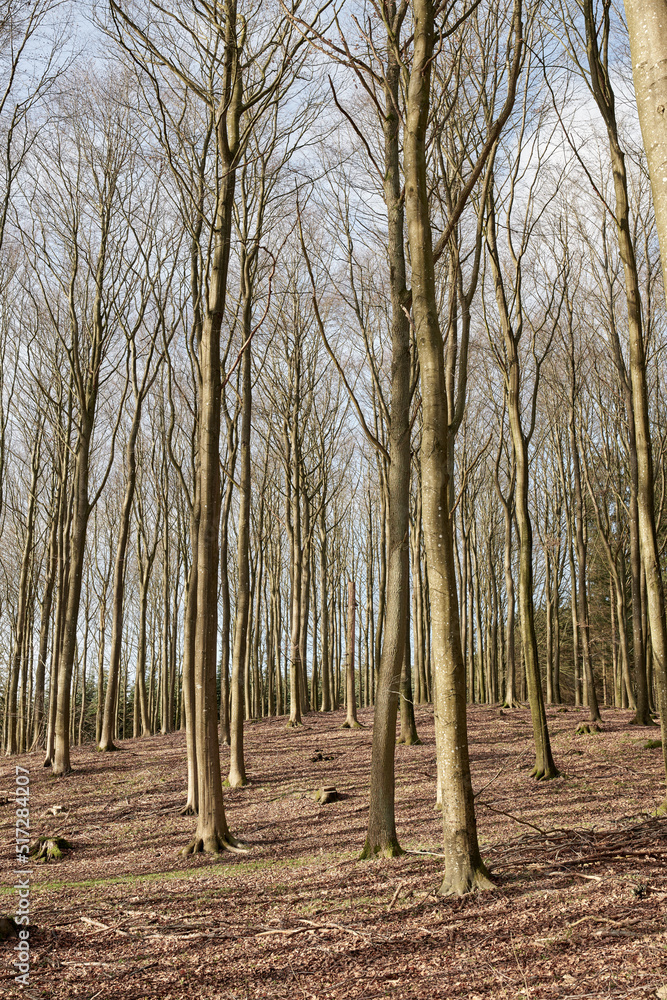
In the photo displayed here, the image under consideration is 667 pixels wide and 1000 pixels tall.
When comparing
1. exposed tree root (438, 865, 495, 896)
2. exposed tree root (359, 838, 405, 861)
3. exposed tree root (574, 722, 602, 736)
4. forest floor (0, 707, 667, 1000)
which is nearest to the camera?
forest floor (0, 707, 667, 1000)

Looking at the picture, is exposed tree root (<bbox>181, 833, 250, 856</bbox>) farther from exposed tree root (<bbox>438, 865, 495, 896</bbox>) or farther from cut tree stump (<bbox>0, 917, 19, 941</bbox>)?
exposed tree root (<bbox>438, 865, 495, 896</bbox>)

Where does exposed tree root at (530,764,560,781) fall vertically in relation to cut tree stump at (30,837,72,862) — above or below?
above

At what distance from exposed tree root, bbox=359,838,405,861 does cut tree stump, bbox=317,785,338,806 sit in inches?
120

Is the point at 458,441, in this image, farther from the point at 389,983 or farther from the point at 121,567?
the point at 389,983

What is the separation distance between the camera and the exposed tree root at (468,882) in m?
4.36

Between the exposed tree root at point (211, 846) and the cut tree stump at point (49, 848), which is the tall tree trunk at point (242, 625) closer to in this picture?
the cut tree stump at point (49, 848)

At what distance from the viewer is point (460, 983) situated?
328 cm

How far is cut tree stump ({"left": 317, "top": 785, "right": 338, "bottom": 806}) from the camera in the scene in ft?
29.5

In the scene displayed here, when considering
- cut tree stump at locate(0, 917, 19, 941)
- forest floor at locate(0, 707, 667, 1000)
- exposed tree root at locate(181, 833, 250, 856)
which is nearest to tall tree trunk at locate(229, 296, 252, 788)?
forest floor at locate(0, 707, 667, 1000)

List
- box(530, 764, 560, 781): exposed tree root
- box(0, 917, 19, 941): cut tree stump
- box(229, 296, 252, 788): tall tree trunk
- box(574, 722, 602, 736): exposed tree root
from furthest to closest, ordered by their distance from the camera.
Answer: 1. box(574, 722, 602, 736): exposed tree root
2. box(229, 296, 252, 788): tall tree trunk
3. box(530, 764, 560, 781): exposed tree root
4. box(0, 917, 19, 941): cut tree stump

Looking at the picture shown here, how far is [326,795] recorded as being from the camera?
29.5ft

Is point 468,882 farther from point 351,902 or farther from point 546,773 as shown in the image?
point 546,773

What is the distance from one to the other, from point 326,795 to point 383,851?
3193 mm

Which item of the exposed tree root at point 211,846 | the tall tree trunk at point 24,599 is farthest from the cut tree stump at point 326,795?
the tall tree trunk at point 24,599
